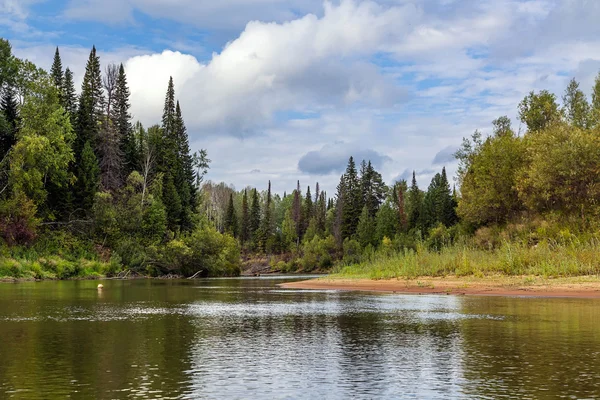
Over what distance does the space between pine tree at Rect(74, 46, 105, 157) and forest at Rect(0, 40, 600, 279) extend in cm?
24

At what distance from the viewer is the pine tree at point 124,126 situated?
106562 millimetres

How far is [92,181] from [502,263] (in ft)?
222

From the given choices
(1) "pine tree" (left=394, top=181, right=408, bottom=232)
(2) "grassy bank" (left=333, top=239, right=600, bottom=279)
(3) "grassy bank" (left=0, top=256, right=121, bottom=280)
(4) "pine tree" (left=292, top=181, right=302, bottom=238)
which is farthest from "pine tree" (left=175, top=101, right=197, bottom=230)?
(2) "grassy bank" (left=333, top=239, right=600, bottom=279)

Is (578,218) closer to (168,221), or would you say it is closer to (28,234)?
(28,234)

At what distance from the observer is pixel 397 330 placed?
17.1 m

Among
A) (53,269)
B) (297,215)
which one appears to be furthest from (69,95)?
(297,215)

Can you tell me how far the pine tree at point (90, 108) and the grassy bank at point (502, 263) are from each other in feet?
208

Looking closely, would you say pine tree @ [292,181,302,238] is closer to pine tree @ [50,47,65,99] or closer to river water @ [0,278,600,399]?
pine tree @ [50,47,65,99]

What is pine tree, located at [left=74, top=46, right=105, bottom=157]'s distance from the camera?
315 feet

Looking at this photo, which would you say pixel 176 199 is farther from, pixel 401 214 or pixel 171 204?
pixel 401 214

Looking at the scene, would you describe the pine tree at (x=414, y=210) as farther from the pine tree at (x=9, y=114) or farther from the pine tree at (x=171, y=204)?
the pine tree at (x=9, y=114)

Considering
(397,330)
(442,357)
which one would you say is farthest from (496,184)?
(442,357)

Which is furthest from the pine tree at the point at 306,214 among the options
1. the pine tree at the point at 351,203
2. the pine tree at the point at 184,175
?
the pine tree at the point at 184,175

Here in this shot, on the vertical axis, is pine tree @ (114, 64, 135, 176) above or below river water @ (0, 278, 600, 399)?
above
